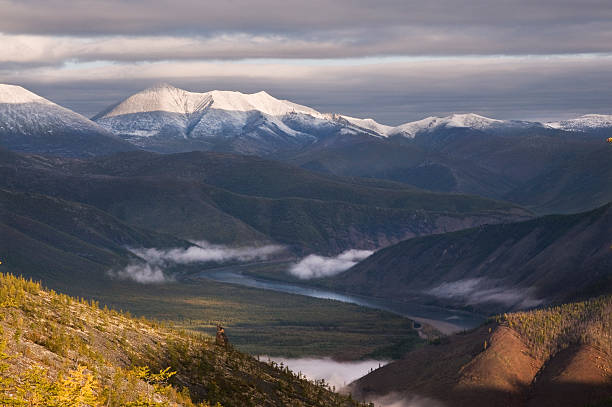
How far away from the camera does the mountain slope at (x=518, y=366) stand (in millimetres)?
132875

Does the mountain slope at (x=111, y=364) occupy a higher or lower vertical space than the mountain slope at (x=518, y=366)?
higher

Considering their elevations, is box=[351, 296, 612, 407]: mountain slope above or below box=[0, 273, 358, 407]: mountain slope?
below

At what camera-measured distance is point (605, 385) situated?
131125mm

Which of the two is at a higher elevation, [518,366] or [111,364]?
[111,364]

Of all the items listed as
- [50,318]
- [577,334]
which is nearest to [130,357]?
[50,318]

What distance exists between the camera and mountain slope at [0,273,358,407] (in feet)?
153

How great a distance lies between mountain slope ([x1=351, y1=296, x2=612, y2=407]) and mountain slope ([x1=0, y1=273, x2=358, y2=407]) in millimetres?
49270

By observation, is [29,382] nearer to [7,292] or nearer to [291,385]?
[7,292]

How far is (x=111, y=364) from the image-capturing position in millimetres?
61375

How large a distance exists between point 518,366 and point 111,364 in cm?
9303

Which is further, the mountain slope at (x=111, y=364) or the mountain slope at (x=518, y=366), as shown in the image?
the mountain slope at (x=518, y=366)

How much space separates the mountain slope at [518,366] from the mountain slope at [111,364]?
4927 centimetres

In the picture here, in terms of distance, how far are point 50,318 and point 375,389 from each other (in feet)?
306

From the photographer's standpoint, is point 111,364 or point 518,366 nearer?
point 111,364
